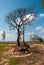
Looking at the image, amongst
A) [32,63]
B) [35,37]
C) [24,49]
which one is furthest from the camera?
[35,37]

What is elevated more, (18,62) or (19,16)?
(19,16)

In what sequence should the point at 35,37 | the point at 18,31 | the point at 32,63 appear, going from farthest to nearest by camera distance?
1. the point at 35,37
2. the point at 18,31
3. the point at 32,63

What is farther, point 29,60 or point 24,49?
point 24,49

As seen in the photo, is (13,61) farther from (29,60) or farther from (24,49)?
(24,49)

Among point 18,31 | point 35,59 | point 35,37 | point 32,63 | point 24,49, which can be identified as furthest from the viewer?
point 35,37

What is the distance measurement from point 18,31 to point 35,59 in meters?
15.8

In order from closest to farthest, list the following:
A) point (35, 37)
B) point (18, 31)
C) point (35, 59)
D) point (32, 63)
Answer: point (32, 63), point (35, 59), point (18, 31), point (35, 37)

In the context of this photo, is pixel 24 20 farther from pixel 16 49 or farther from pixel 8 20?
pixel 16 49

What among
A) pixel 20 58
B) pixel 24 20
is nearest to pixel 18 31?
pixel 24 20

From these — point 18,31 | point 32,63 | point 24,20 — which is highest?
point 24,20

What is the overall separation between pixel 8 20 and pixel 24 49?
14053 millimetres

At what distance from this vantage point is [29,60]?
31.5m

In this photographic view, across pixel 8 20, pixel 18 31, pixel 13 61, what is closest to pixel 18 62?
pixel 13 61

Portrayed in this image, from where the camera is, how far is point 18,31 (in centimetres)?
4644
